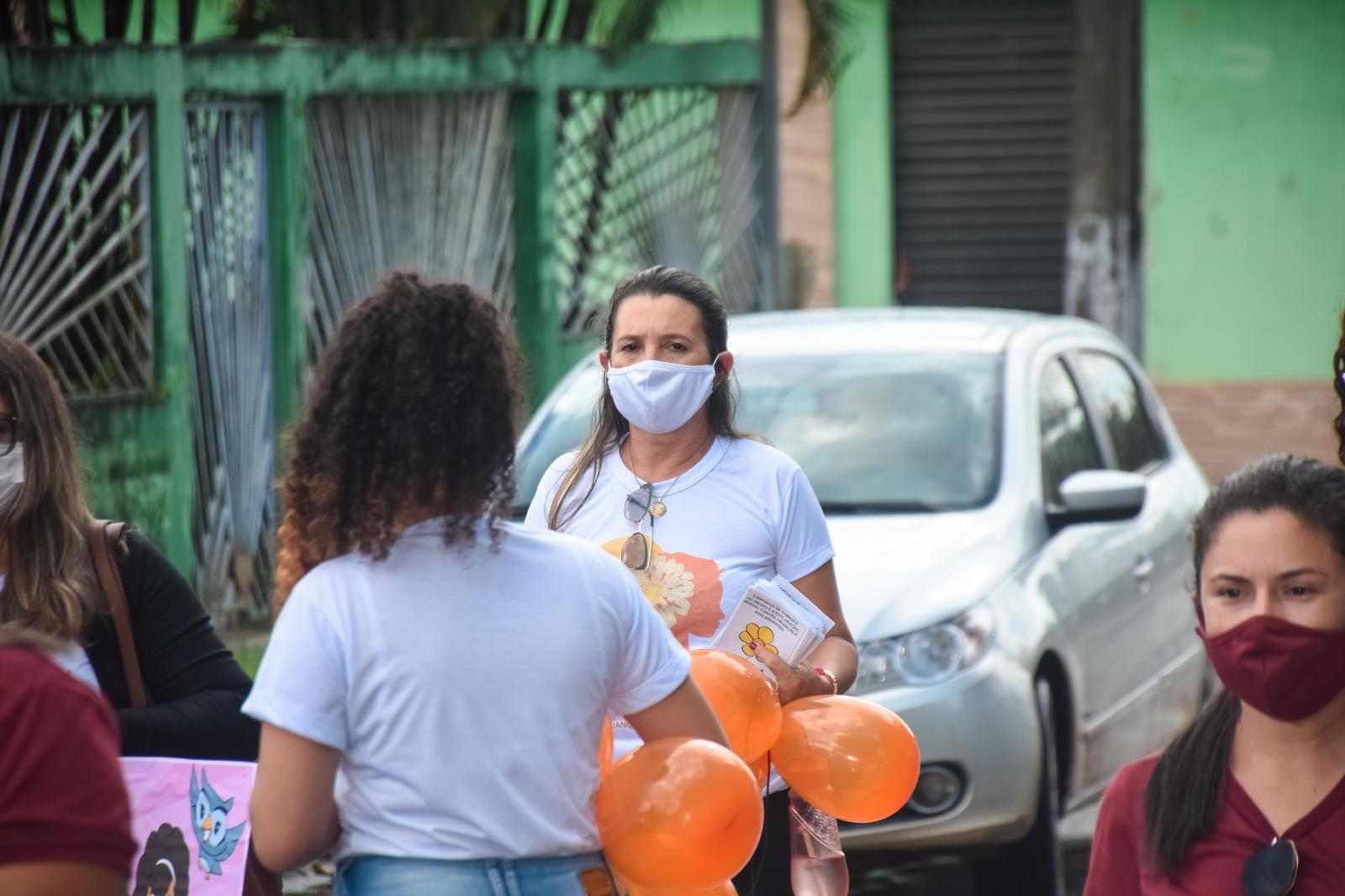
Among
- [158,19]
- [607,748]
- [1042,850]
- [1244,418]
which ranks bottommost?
[1244,418]

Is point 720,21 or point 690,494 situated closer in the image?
point 690,494

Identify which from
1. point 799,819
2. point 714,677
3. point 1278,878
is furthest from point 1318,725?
point 799,819

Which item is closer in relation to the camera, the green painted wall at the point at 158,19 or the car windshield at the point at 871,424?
the car windshield at the point at 871,424

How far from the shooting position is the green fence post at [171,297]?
29.3 feet

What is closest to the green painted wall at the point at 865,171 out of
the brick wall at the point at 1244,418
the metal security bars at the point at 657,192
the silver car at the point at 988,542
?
the brick wall at the point at 1244,418

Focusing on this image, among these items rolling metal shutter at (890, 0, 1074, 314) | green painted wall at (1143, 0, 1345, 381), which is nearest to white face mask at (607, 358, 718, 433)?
rolling metal shutter at (890, 0, 1074, 314)

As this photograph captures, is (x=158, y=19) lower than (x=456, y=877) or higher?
higher

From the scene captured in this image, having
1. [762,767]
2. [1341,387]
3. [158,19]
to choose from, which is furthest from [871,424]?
[158,19]

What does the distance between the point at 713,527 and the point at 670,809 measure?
3.57 feet

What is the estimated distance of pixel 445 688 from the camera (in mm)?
2566

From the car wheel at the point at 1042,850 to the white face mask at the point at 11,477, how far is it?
3336 mm

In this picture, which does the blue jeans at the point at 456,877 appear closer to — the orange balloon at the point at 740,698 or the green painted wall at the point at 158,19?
the orange balloon at the point at 740,698

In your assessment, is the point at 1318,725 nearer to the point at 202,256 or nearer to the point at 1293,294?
the point at 202,256

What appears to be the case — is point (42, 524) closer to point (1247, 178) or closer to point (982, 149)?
point (982, 149)
